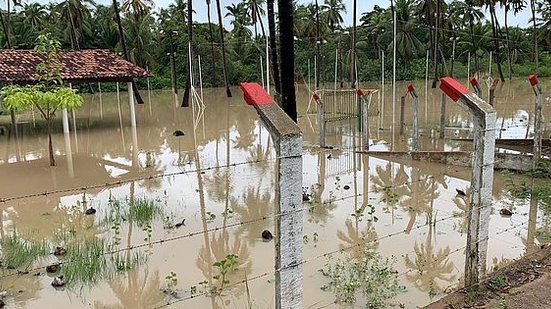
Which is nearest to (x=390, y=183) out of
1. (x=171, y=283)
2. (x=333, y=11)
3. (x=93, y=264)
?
(x=171, y=283)

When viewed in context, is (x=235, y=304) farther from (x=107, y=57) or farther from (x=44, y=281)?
(x=107, y=57)

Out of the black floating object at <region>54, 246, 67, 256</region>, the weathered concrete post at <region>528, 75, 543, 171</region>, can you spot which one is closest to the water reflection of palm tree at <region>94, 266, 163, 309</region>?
the black floating object at <region>54, 246, 67, 256</region>

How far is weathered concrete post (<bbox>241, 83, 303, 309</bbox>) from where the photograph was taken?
291cm

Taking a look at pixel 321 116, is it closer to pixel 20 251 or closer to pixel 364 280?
pixel 364 280

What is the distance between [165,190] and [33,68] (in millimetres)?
10231

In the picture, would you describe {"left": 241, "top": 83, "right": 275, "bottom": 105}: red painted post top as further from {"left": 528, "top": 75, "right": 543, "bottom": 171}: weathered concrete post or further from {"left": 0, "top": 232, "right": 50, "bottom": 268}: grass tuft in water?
{"left": 528, "top": 75, "right": 543, "bottom": 171}: weathered concrete post

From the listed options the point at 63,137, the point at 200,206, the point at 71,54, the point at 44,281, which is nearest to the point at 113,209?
the point at 200,206

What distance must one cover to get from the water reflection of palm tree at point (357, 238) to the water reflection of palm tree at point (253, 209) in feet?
3.70

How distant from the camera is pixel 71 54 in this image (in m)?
18.5

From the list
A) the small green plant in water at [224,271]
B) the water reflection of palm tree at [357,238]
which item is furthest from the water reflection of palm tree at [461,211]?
the small green plant in water at [224,271]

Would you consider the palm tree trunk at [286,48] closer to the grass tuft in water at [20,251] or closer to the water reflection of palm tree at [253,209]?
the water reflection of palm tree at [253,209]

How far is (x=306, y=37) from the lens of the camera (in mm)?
36812

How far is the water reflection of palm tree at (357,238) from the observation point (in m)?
5.80

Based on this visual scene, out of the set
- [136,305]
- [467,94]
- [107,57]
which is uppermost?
[107,57]
